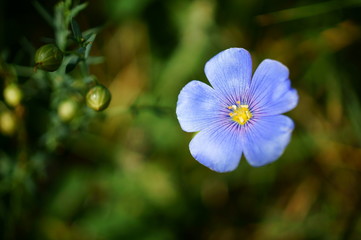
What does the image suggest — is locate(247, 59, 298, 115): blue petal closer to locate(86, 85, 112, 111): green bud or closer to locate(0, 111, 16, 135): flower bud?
locate(86, 85, 112, 111): green bud

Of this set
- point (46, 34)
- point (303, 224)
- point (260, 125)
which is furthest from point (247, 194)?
point (46, 34)

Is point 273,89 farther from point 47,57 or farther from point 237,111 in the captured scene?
point 47,57

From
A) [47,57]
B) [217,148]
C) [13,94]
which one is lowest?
[217,148]

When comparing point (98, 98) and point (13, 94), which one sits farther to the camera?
point (13, 94)

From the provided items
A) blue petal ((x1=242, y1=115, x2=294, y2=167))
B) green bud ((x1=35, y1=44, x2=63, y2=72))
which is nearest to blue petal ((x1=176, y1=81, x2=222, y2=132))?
blue petal ((x1=242, y1=115, x2=294, y2=167))

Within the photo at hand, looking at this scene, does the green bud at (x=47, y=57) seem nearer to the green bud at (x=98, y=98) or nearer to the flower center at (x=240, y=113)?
the green bud at (x=98, y=98)

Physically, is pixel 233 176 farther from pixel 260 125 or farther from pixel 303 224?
pixel 260 125

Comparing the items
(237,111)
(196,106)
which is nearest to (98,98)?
(196,106)
